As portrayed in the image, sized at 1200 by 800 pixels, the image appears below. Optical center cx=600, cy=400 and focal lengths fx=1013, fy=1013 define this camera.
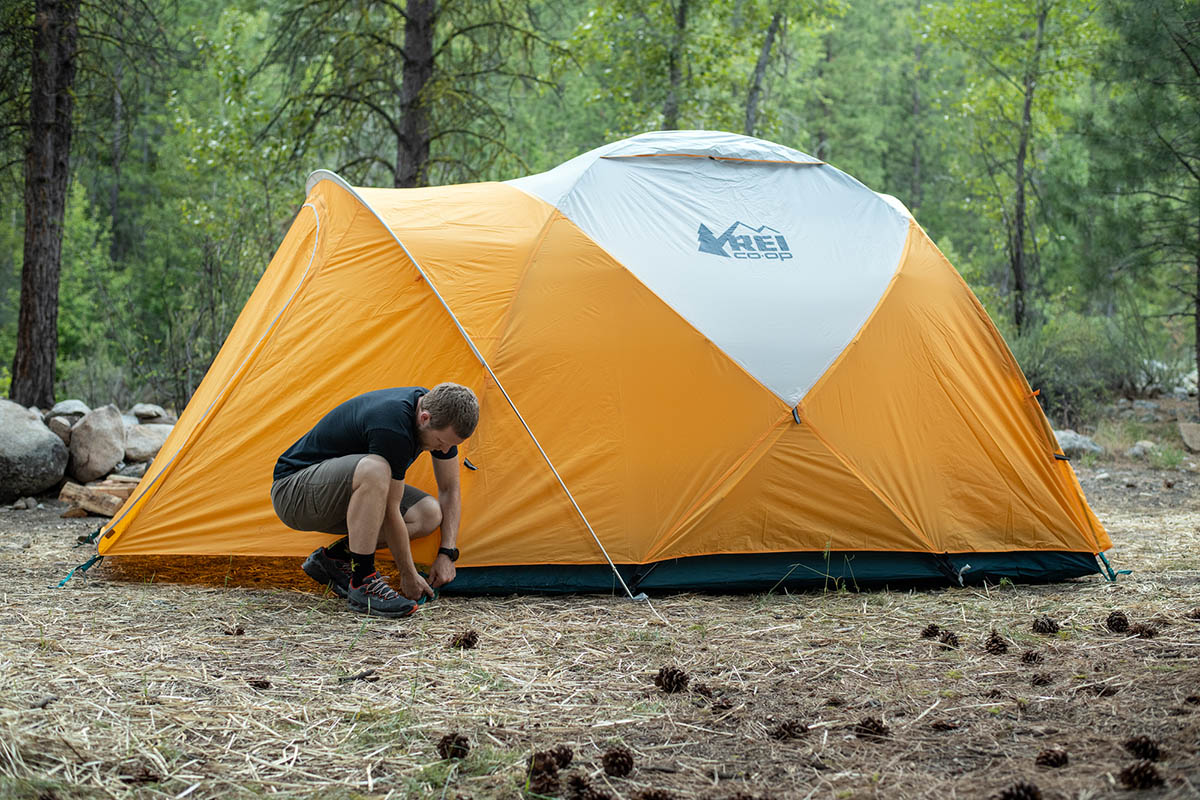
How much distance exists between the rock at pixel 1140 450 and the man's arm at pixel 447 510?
8.18 m

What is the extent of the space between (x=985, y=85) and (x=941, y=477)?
15909 mm

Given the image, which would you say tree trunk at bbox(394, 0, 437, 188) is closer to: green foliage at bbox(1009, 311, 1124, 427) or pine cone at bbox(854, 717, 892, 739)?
green foliage at bbox(1009, 311, 1124, 427)

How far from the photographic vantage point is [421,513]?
4.40m

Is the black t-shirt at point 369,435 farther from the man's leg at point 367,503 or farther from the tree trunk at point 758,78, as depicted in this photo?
the tree trunk at point 758,78

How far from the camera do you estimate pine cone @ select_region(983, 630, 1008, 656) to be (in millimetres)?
3768

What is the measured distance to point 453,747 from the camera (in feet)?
8.86

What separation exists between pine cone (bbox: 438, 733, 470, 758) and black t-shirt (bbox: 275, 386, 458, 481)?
1580 millimetres

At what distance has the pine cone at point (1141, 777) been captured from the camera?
2.26 metres

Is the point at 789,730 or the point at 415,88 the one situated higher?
the point at 415,88

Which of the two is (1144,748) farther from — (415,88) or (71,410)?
(415,88)

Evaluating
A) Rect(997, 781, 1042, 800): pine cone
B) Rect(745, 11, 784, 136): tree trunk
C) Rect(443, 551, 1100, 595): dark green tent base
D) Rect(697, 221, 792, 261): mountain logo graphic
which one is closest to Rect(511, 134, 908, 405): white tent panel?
Rect(697, 221, 792, 261): mountain logo graphic

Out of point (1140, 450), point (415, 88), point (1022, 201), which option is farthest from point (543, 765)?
point (1022, 201)

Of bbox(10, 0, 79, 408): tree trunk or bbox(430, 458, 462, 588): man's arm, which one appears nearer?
bbox(430, 458, 462, 588): man's arm

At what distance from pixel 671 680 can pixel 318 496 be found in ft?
5.73
